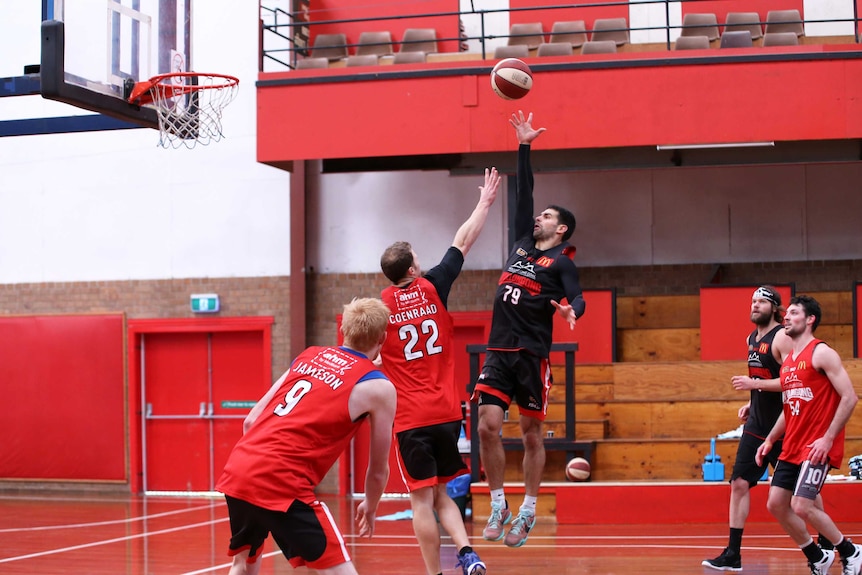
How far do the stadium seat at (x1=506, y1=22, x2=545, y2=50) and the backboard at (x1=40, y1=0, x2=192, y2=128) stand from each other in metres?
Answer: 5.56

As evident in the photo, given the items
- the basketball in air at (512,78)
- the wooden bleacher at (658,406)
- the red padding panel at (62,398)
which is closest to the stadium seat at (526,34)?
the wooden bleacher at (658,406)

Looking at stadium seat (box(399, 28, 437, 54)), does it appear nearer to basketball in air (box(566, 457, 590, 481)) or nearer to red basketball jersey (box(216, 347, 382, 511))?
basketball in air (box(566, 457, 590, 481))

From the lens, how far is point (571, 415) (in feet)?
37.7

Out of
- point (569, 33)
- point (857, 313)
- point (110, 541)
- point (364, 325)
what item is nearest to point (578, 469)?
point (857, 313)

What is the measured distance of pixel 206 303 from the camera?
49.7 feet

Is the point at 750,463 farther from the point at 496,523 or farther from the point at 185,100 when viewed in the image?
the point at 185,100

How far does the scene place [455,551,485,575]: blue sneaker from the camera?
6047mm

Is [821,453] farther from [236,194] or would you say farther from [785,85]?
[236,194]

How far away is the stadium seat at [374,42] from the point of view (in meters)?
14.5

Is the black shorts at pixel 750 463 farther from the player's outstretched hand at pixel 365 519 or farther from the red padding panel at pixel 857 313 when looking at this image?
the red padding panel at pixel 857 313

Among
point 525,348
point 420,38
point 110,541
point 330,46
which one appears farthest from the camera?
point 420,38

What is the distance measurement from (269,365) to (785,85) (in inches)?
307

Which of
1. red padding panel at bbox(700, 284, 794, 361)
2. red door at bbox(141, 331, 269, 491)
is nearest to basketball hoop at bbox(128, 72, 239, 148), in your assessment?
red door at bbox(141, 331, 269, 491)

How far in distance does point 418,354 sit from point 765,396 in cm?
315
